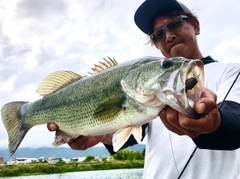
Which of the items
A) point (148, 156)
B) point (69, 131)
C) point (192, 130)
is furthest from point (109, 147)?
point (192, 130)

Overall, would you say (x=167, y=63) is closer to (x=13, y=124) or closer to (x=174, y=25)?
(x=174, y=25)

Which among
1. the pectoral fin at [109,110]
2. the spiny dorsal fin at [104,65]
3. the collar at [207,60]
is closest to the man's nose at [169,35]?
the collar at [207,60]

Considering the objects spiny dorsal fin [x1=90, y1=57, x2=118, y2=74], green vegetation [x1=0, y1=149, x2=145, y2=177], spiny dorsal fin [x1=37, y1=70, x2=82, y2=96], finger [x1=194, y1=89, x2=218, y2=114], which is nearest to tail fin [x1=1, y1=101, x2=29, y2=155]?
spiny dorsal fin [x1=37, y1=70, x2=82, y2=96]

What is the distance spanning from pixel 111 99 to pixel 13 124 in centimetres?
147

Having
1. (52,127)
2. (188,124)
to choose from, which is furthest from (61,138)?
(188,124)

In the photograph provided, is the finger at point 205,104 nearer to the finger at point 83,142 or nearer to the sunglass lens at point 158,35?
the finger at point 83,142

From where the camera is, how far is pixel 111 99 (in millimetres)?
2393

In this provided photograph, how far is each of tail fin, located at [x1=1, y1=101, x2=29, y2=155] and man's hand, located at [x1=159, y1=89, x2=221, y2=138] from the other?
1.82 meters

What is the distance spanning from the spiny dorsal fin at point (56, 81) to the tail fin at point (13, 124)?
0.42 metres

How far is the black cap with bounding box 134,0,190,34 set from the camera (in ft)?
12.6

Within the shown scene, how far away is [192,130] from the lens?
6.22 ft

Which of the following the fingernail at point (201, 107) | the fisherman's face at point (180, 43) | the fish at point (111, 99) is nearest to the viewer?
the fingernail at point (201, 107)

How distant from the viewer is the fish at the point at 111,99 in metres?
1.87

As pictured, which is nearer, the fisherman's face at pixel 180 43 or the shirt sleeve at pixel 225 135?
the shirt sleeve at pixel 225 135
